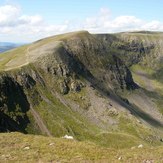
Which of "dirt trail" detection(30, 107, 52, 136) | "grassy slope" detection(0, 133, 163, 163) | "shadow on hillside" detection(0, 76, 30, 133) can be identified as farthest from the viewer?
"dirt trail" detection(30, 107, 52, 136)

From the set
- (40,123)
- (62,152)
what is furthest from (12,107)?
(62,152)

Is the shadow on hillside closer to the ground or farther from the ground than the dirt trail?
farther from the ground

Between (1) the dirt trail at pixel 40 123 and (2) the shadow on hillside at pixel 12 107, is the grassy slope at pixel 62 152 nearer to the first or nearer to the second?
(2) the shadow on hillside at pixel 12 107

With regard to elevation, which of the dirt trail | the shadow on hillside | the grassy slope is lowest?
the dirt trail

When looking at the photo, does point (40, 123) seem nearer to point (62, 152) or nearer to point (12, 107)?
point (12, 107)

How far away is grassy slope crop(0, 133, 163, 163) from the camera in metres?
42.7

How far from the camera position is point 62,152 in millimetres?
44812

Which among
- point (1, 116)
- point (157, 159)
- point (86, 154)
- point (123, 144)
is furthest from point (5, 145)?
point (123, 144)

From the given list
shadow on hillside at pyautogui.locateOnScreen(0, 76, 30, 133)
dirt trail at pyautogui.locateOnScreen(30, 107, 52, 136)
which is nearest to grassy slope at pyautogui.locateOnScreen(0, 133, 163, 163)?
shadow on hillside at pyautogui.locateOnScreen(0, 76, 30, 133)

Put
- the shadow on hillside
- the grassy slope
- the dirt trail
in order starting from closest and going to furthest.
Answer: the grassy slope, the shadow on hillside, the dirt trail

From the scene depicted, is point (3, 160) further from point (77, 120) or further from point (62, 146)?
point (77, 120)

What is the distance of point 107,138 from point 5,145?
147044 millimetres

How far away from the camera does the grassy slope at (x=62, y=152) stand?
42.7 metres

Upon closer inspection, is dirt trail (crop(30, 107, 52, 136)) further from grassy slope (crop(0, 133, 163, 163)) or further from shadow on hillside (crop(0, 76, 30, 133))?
grassy slope (crop(0, 133, 163, 163))
